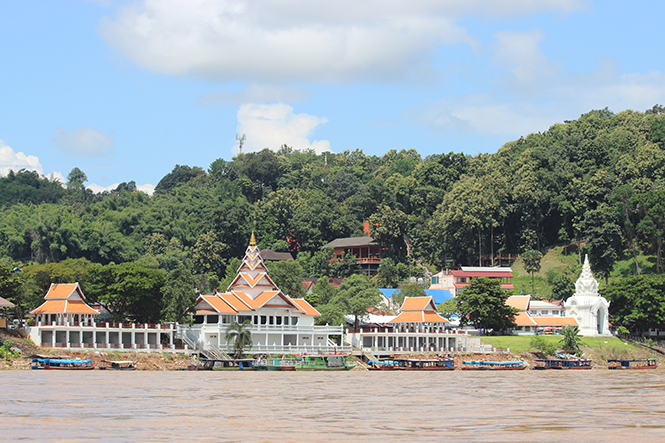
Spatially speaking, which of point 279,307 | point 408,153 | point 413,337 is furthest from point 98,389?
point 408,153

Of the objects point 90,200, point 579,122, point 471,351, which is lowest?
point 471,351

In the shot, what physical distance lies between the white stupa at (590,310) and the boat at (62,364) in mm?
50131

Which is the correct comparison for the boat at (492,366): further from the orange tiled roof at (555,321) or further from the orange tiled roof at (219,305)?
the orange tiled roof at (219,305)

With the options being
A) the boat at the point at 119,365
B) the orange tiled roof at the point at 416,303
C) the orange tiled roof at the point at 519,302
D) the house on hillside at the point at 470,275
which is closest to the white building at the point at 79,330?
the boat at the point at 119,365

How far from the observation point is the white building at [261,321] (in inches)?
2689

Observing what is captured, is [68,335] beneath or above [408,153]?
beneath

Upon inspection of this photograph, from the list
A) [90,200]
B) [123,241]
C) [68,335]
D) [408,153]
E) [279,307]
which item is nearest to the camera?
[68,335]

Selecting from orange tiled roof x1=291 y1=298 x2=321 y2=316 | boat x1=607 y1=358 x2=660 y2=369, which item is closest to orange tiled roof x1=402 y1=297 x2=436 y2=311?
orange tiled roof x1=291 y1=298 x2=321 y2=316

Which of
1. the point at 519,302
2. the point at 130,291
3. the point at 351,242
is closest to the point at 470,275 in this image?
the point at 519,302

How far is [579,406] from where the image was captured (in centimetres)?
3591

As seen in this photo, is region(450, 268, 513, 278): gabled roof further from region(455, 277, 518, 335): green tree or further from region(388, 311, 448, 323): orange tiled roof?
region(388, 311, 448, 323): orange tiled roof

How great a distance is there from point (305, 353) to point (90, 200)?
90.2m

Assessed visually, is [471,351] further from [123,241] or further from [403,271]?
[123,241]

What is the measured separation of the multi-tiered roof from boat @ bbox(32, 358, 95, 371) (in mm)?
13842
